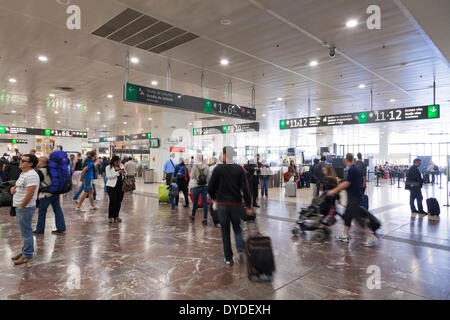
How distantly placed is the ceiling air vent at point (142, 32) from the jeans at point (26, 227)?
158 inches

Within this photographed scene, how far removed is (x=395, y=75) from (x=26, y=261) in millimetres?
10801

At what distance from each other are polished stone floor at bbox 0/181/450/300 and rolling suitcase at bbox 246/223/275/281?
138 mm

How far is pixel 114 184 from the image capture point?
6.64 meters

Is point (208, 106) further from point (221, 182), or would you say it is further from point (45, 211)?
point (221, 182)

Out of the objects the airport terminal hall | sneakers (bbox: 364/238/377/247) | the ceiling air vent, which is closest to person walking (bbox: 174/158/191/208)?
the airport terminal hall

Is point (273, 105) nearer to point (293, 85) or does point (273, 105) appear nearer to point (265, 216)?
point (293, 85)

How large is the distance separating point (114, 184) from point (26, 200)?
8.96 feet

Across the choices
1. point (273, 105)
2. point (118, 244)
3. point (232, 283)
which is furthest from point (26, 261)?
point (273, 105)

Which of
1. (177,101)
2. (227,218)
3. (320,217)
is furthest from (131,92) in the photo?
(320,217)

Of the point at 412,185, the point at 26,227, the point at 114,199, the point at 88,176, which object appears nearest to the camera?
the point at 26,227

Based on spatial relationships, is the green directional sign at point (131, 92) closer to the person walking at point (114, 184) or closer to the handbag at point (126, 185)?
the person walking at point (114, 184)

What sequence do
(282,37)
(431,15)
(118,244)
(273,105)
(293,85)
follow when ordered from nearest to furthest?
(431,15)
(118,244)
(282,37)
(293,85)
(273,105)

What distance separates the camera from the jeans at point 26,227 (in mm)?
3957

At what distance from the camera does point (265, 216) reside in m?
7.71
